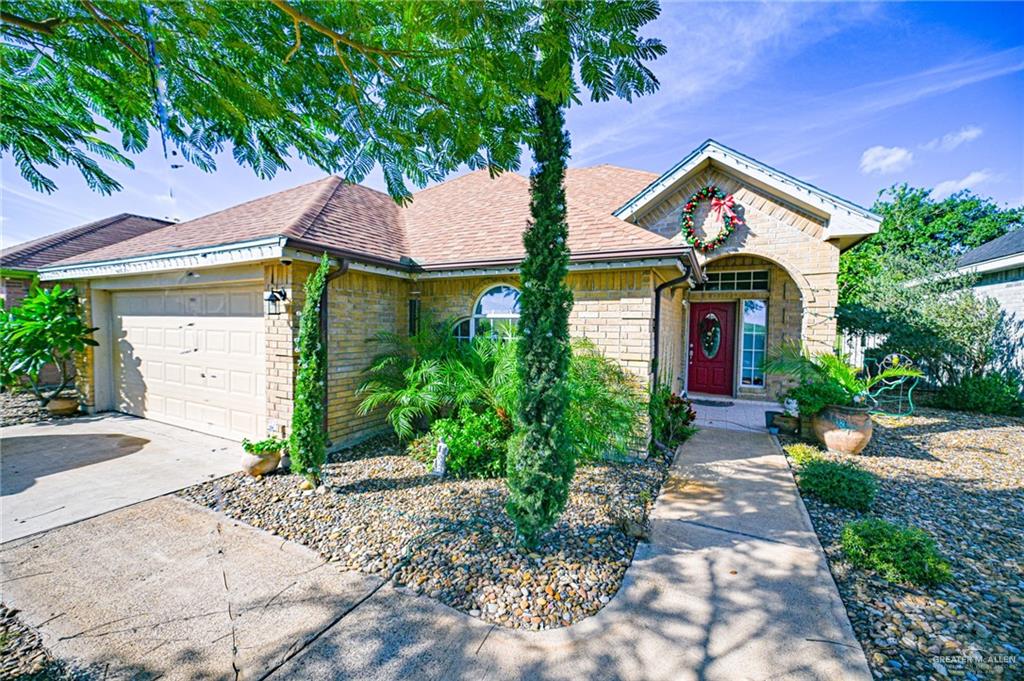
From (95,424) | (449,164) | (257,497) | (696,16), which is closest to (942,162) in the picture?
(696,16)

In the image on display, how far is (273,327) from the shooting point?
6.26 metres

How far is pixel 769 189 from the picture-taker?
9.20 metres

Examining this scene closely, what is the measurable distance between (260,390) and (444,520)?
437 centimetres

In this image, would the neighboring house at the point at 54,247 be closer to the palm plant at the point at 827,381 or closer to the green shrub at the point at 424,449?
the green shrub at the point at 424,449

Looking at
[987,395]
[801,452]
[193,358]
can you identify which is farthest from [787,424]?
[193,358]

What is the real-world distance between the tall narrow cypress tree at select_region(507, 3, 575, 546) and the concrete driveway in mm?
4897

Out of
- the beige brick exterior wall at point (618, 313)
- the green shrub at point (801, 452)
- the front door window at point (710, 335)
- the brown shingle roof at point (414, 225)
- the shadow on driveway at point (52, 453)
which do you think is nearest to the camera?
the shadow on driveway at point (52, 453)

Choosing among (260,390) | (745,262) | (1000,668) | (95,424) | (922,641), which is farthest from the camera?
(745,262)

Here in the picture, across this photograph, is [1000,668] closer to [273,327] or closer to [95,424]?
[273,327]

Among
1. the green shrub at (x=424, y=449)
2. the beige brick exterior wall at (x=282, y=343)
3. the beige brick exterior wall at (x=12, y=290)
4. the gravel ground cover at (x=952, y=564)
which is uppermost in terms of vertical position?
the beige brick exterior wall at (x=12, y=290)

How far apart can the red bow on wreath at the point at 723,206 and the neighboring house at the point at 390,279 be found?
0.67 ft

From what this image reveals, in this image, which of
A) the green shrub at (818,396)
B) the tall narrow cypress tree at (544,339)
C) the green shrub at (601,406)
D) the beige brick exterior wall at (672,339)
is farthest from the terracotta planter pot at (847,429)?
the tall narrow cypress tree at (544,339)

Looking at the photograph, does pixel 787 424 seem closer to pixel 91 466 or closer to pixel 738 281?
pixel 738 281

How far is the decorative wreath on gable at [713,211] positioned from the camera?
9547mm
